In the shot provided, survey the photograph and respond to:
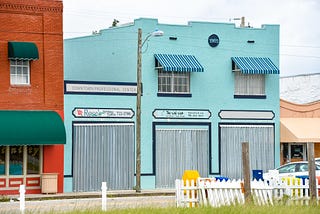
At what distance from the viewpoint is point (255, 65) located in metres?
46.8

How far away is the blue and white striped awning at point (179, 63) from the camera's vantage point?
4406 centimetres

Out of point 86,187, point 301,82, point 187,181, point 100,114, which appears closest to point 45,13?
point 100,114

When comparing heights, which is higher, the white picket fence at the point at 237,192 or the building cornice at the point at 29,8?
the building cornice at the point at 29,8

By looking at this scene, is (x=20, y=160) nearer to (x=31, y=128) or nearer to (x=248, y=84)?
(x=31, y=128)

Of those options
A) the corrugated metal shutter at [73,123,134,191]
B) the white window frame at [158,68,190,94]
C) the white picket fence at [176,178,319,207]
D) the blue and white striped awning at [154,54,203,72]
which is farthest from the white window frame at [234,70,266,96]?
the white picket fence at [176,178,319,207]

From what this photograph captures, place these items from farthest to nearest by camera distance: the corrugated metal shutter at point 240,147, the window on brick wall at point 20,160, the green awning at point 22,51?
1. the corrugated metal shutter at point 240,147
2. the window on brick wall at point 20,160
3. the green awning at point 22,51

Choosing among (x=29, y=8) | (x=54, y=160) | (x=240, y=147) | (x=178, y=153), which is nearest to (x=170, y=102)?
(x=178, y=153)

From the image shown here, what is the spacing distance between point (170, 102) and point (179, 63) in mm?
1994

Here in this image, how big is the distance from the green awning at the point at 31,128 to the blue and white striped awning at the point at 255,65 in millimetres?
10649

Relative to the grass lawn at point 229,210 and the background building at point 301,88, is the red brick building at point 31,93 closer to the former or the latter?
the grass lawn at point 229,210

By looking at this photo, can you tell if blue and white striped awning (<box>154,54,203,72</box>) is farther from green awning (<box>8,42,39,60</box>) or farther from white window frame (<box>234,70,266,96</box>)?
green awning (<box>8,42,39,60</box>)

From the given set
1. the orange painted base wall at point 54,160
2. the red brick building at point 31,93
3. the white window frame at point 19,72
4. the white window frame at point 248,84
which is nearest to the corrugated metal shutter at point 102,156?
the orange painted base wall at point 54,160

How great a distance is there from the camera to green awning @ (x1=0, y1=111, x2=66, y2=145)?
38906mm

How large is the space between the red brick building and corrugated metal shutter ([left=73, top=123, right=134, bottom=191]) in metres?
1.07
